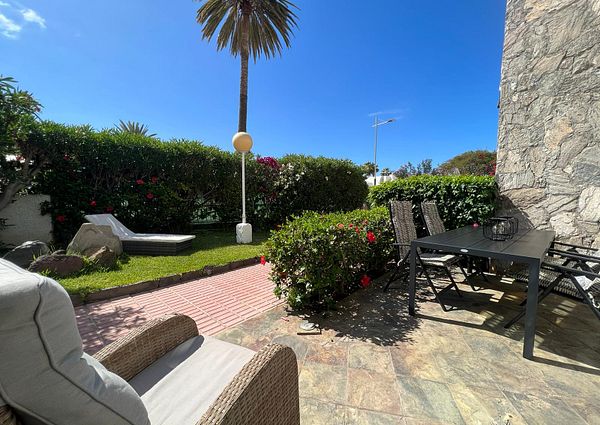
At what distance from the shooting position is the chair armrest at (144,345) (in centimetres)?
119

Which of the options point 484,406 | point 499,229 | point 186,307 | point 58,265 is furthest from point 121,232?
point 499,229

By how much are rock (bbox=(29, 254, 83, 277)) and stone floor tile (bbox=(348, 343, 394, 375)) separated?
4033 millimetres

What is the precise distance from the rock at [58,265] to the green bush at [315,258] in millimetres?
3036

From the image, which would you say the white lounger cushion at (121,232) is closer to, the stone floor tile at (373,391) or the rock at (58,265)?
the rock at (58,265)

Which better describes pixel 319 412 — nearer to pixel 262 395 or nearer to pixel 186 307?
pixel 262 395

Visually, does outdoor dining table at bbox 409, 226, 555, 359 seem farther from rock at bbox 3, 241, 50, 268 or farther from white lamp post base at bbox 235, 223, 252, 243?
rock at bbox 3, 241, 50, 268

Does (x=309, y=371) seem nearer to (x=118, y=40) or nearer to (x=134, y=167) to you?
(x=134, y=167)

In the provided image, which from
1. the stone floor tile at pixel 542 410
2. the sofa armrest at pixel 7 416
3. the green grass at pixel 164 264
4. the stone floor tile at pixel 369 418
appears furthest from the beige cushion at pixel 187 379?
the green grass at pixel 164 264

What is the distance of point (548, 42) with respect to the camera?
4.41 meters

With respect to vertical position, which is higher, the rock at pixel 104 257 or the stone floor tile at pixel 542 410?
the rock at pixel 104 257

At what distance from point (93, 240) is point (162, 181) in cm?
249

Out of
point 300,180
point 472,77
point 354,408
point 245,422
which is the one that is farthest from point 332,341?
point 472,77

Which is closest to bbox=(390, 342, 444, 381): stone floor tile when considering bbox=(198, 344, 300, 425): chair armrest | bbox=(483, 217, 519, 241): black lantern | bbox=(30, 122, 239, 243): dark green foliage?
bbox=(198, 344, 300, 425): chair armrest

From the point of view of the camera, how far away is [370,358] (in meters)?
2.15
